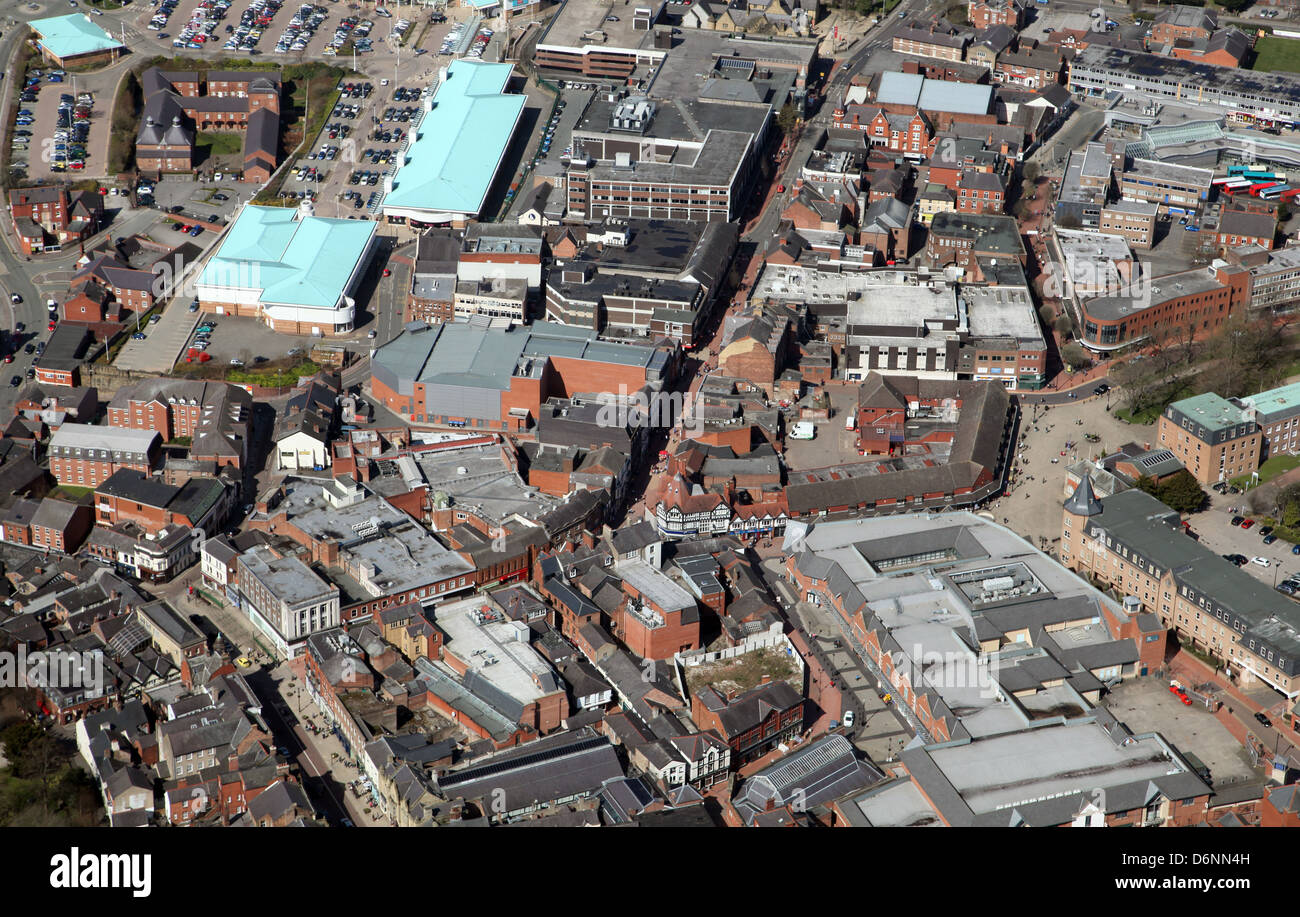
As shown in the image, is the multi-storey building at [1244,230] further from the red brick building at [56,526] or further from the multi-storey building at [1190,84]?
the red brick building at [56,526]

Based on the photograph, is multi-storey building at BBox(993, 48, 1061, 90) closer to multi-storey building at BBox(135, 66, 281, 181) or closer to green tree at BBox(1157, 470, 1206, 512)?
green tree at BBox(1157, 470, 1206, 512)

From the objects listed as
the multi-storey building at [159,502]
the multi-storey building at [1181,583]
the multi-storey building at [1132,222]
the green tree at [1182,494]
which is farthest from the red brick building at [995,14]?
the multi-storey building at [159,502]

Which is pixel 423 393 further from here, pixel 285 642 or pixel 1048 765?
pixel 1048 765

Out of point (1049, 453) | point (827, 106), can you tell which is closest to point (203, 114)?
point (827, 106)

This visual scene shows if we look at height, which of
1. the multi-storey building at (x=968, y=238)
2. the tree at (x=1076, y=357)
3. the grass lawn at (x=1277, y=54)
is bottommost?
the tree at (x=1076, y=357)

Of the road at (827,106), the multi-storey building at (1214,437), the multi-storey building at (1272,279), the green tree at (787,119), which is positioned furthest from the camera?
the green tree at (787,119)

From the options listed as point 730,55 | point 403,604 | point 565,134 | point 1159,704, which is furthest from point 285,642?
point 730,55

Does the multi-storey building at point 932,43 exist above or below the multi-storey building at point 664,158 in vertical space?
above
